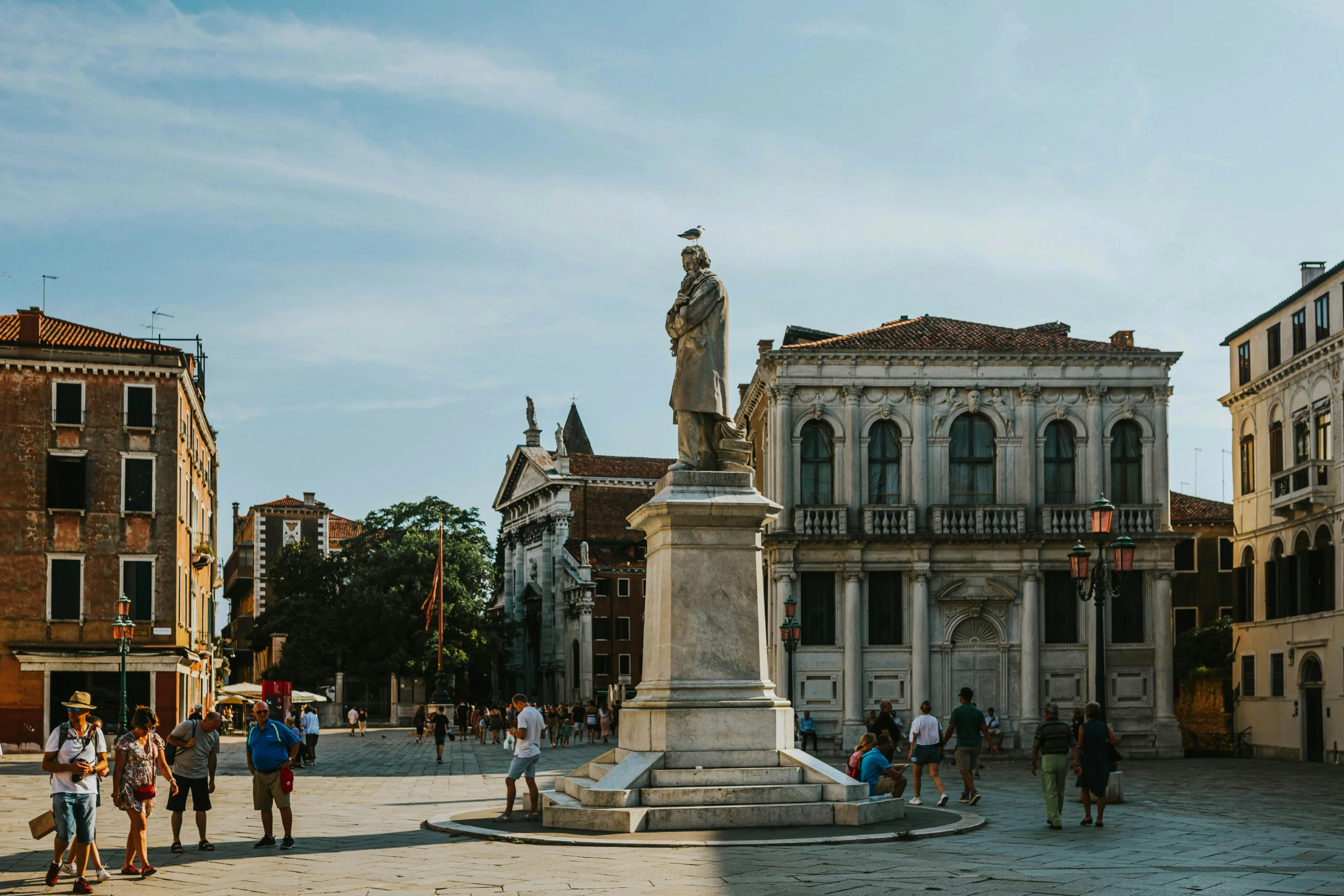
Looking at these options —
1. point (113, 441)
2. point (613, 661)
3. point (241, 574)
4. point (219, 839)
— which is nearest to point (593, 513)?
point (613, 661)

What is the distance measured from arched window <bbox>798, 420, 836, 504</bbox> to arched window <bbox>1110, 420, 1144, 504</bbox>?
767 cm

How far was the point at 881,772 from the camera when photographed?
1703 centimetres

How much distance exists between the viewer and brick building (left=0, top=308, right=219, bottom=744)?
40094mm

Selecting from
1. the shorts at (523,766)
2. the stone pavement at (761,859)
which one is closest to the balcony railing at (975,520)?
the stone pavement at (761,859)

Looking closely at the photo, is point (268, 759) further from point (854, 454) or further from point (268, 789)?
point (854, 454)

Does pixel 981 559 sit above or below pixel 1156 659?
above

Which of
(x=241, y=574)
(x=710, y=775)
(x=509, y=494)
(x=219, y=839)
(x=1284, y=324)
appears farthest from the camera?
(x=241, y=574)

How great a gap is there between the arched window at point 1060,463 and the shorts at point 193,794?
3075cm

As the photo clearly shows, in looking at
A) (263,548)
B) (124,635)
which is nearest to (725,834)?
(124,635)

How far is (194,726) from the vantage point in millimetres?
14266

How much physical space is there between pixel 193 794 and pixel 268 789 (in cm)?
76

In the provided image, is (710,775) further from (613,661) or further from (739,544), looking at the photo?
(613,661)

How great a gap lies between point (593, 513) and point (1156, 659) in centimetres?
4744

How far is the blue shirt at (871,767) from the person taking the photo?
665 inches
